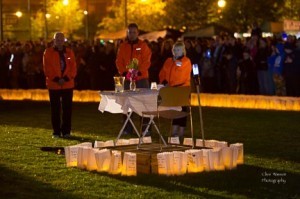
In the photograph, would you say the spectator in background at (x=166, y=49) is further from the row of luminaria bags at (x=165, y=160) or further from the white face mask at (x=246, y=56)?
the row of luminaria bags at (x=165, y=160)

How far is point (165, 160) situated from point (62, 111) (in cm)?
630

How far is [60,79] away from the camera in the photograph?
18312 mm

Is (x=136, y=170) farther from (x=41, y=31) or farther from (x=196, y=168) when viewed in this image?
(x=41, y=31)

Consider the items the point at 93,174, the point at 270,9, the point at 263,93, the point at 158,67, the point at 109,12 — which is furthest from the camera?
the point at 109,12

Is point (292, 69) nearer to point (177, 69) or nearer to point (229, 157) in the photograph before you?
point (177, 69)

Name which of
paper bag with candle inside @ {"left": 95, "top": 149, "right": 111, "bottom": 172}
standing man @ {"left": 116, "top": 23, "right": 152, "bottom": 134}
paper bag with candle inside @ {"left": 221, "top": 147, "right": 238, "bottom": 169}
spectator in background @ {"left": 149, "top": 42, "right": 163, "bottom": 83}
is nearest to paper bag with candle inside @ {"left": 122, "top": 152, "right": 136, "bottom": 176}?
paper bag with candle inside @ {"left": 95, "top": 149, "right": 111, "bottom": 172}

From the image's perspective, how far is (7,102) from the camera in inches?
1155

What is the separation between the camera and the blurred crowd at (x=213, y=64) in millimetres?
26953

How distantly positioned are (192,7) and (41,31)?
20418mm

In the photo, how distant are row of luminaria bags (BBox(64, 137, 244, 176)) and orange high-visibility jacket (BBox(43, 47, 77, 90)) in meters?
4.62

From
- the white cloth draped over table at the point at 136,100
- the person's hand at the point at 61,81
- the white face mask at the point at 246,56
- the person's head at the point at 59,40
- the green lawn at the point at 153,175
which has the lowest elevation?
the green lawn at the point at 153,175

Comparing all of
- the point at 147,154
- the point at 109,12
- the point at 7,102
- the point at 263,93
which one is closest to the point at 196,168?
the point at 147,154

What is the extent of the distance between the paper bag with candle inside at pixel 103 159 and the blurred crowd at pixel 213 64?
44.9 feet

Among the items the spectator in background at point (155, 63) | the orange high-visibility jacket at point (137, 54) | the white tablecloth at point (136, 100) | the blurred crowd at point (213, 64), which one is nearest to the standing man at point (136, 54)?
the orange high-visibility jacket at point (137, 54)
